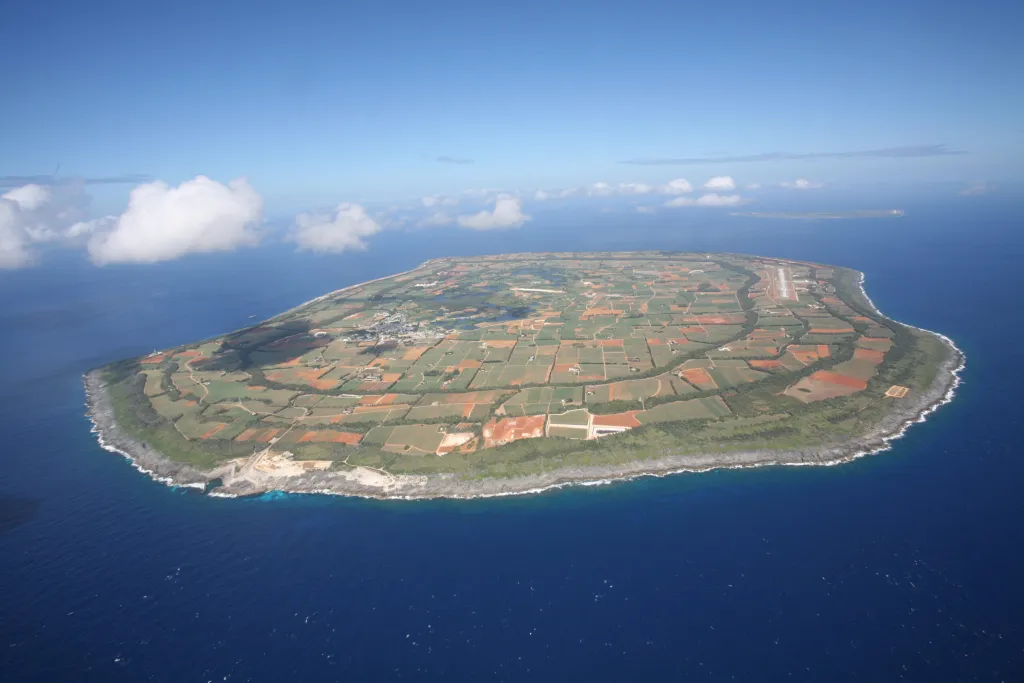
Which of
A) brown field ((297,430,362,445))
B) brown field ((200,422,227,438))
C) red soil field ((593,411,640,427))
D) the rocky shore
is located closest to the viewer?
the rocky shore

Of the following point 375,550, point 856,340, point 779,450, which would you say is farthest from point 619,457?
point 856,340

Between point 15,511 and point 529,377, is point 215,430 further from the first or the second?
point 529,377

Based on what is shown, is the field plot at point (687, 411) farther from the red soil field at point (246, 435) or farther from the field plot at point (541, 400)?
the red soil field at point (246, 435)

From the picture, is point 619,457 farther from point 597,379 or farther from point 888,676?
point 888,676

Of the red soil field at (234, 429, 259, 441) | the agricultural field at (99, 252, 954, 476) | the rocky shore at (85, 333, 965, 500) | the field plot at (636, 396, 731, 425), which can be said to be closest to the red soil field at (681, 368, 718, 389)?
the agricultural field at (99, 252, 954, 476)

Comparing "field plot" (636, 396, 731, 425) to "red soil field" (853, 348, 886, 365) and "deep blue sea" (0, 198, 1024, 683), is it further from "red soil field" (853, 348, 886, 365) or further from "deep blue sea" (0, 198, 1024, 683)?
"red soil field" (853, 348, 886, 365)

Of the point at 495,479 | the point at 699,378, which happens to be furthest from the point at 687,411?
the point at 495,479
